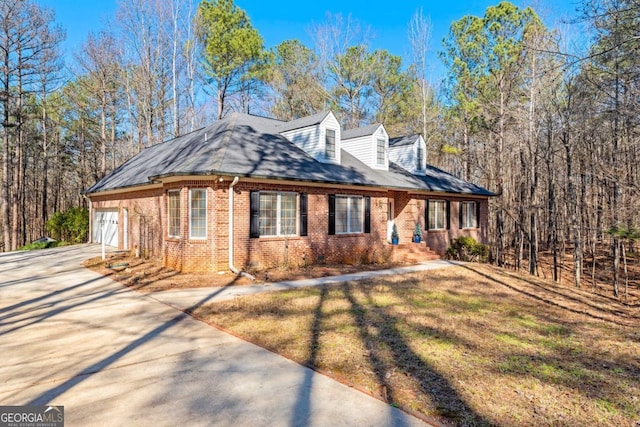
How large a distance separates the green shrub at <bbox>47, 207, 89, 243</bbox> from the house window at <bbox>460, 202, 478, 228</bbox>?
20701mm

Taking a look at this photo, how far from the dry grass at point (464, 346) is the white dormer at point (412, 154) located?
966 centimetres

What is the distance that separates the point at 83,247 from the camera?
1852 centimetres

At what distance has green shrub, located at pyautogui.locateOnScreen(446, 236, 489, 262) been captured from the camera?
55.2 feet

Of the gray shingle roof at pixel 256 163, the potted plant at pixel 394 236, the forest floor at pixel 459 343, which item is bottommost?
the forest floor at pixel 459 343

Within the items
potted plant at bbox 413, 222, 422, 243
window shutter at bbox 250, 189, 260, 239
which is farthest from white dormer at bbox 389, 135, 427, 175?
window shutter at bbox 250, 189, 260, 239

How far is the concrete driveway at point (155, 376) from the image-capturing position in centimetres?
330

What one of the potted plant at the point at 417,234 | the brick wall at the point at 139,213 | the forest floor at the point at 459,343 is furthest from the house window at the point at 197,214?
the potted plant at the point at 417,234

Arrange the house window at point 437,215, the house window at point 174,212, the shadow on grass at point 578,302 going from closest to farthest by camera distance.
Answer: the shadow on grass at point 578,302, the house window at point 174,212, the house window at point 437,215

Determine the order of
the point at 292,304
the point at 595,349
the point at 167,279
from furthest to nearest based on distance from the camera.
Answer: the point at 167,279
the point at 292,304
the point at 595,349

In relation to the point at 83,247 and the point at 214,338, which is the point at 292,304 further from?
the point at 83,247

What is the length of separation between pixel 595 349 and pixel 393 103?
22345 millimetres

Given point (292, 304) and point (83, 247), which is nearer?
point (292, 304)

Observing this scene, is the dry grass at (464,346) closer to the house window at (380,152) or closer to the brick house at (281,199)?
the brick house at (281,199)

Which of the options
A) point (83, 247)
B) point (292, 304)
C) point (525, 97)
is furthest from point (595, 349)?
point (83, 247)
